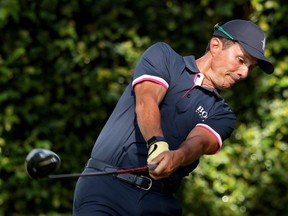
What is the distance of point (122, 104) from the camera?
5.67 m

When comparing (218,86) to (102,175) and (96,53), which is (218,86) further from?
(96,53)

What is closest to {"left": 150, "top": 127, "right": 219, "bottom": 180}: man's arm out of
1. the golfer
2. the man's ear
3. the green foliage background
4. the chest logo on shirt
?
the golfer

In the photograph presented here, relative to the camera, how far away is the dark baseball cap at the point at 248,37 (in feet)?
18.5

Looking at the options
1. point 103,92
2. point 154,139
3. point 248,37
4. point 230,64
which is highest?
point 248,37

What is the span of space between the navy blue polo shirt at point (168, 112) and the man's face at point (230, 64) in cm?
Answer: 9

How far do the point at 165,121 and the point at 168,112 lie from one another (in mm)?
57

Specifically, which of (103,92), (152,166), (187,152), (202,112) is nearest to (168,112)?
(202,112)

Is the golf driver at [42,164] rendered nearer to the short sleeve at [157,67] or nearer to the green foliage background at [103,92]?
the short sleeve at [157,67]

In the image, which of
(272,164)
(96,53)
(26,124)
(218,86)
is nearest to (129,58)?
(96,53)

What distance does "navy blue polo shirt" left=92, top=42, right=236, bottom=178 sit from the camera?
5.50 m

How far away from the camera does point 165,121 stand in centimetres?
557

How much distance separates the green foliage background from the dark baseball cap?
334cm

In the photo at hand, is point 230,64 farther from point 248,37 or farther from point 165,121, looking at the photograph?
point 165,121

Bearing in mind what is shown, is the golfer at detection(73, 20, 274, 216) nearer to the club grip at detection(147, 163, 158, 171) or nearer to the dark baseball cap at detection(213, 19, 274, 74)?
the dark baseball cap at detection(213, 19, 274, 74)
